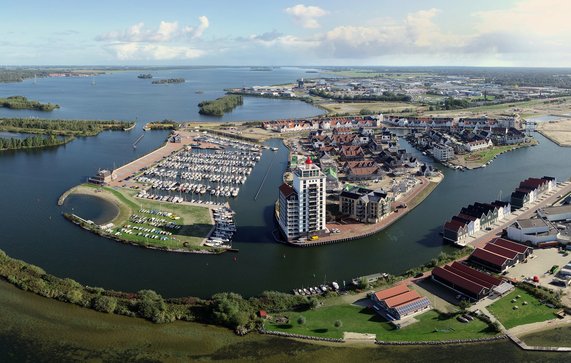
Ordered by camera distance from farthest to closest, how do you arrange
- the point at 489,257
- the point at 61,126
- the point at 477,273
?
the point at 61,126 < the point at 489,257 < the point at 477,273

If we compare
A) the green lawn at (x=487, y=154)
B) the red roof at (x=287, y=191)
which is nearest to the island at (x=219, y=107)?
the green lawn at (x=487, y=154)

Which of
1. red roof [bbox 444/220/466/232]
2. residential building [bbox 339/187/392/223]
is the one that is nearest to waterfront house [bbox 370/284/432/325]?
red roof [bbox 444/220/466/232]

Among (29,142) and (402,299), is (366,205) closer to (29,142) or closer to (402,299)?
(402,299)

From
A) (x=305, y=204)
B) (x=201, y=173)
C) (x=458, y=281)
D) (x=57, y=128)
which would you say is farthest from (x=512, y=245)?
(x=57, y=128)

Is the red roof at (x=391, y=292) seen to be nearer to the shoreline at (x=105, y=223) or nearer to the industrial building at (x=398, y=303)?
the industrial building at (x=398, y=303)

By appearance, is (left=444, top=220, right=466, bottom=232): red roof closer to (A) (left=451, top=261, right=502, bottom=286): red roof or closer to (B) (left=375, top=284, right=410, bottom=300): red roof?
(A) (left=451, top=261, right=502, bottom=286): red roof

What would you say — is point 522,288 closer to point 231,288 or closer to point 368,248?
point 368,248
